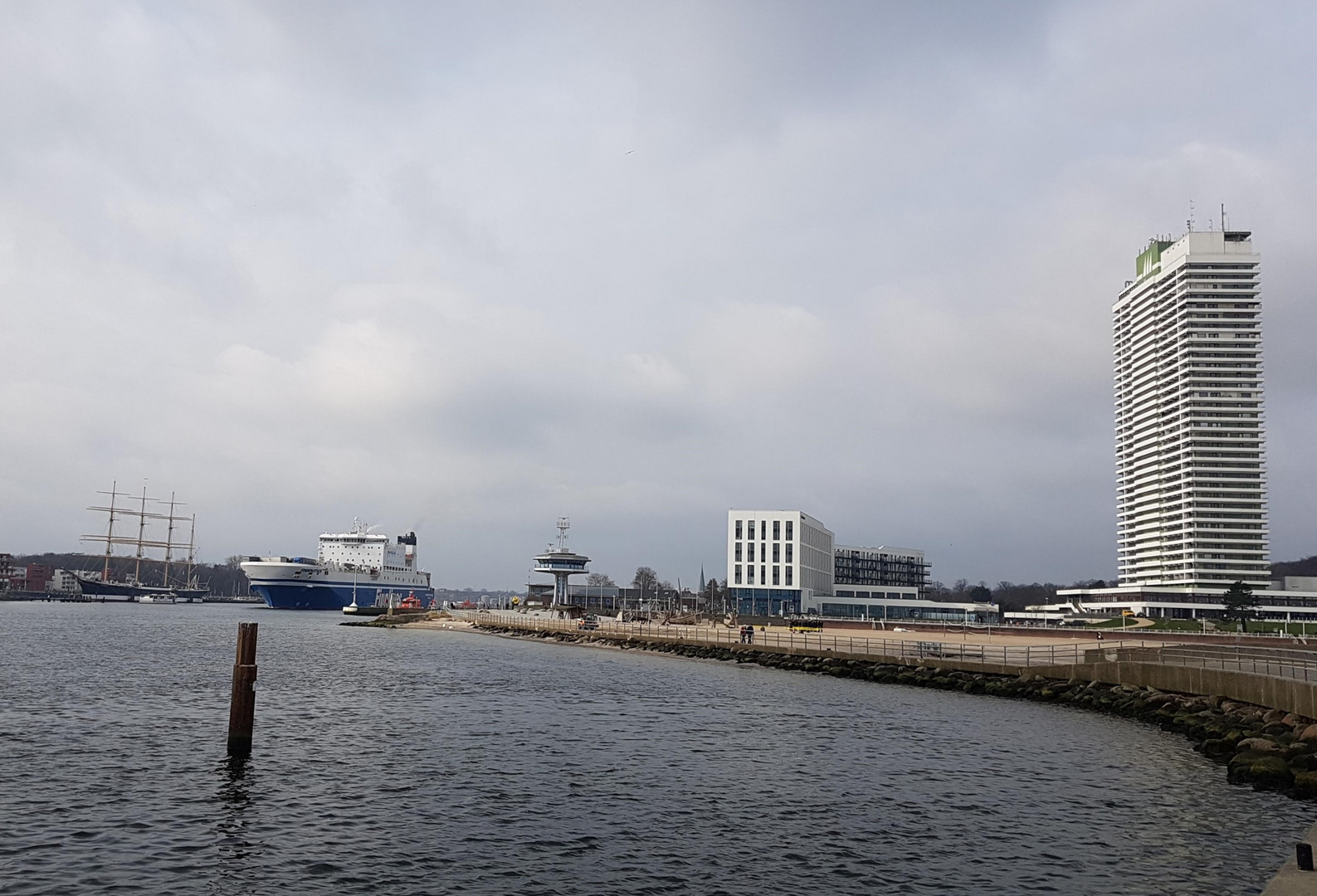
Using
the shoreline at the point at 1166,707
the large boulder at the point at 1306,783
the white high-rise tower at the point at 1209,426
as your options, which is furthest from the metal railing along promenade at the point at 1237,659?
the white high-rise tower at the point at 1209,426

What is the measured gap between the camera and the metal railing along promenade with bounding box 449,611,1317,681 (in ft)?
135

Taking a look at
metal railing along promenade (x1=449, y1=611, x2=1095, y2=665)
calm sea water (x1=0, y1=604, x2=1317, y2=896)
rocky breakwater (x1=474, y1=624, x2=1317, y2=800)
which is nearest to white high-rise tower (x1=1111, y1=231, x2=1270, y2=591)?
metal railing along promenade (x1=449, y1=611, x2=1095, y2=665)

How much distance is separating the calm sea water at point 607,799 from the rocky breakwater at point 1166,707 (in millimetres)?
1140

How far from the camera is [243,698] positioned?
29281 millimetres

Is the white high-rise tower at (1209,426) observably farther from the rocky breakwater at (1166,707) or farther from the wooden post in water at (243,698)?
the wooden post in water at (243,698)

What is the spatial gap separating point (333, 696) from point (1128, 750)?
3528cm

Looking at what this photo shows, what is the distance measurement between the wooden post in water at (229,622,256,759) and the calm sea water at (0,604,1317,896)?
90cm

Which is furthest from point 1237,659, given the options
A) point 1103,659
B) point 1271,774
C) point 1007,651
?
point 1007,651

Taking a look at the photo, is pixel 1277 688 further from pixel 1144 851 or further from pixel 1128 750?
pixel 1144 851

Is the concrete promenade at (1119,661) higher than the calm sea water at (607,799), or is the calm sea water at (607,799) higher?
the concrete promenade at (1119,661)

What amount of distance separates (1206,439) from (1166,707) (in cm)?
16961

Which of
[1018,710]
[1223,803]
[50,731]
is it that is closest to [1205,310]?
[1018,710]

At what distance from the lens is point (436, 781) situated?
85.8 feet

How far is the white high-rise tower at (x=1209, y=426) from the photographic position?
18062cm
